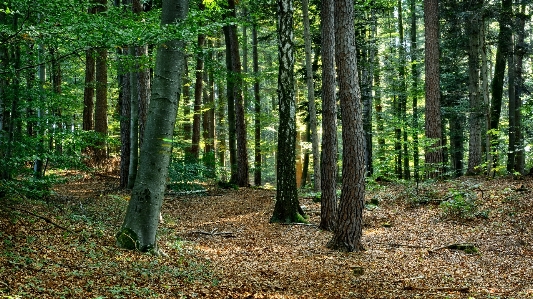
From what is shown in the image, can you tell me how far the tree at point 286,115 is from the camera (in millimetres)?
10750

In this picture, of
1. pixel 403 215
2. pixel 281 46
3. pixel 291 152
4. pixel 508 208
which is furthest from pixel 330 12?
pixel 508 208

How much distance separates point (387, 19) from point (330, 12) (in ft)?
76.6

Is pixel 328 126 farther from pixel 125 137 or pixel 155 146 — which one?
pixel 125 137

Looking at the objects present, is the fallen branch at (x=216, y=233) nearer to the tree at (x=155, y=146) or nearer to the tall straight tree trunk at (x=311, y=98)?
the tree at (x=155, y=146)

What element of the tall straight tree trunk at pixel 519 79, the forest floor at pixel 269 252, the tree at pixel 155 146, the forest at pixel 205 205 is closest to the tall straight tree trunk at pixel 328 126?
the forest at pixel 205 205

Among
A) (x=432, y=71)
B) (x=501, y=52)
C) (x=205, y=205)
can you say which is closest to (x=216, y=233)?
(x=205, y=205)

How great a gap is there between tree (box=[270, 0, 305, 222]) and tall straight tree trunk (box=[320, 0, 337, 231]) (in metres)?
0.85

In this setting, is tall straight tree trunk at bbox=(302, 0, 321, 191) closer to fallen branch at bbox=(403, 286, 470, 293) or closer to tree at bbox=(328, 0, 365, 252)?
tree at bbox=(328, 0, 365, 252)

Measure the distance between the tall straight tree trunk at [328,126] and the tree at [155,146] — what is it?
471 cm

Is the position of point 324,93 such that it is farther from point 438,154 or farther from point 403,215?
point 438,154

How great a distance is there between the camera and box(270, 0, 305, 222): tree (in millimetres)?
10750

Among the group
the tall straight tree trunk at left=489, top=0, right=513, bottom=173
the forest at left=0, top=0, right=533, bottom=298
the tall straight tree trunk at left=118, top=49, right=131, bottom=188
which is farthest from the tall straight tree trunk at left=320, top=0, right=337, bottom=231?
the tall straight tree trunk at left=489, top=0, right=513, bottom=173

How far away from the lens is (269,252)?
8.29 m

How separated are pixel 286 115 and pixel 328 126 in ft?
3.78
